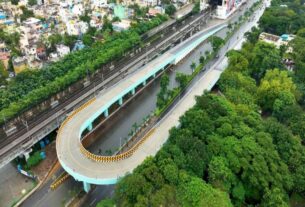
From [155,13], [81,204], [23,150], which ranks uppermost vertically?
[155,13]

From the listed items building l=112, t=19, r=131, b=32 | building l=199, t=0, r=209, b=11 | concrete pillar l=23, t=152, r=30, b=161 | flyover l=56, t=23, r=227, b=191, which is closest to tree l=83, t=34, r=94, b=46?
building l=112, t=19, r=131, b=32

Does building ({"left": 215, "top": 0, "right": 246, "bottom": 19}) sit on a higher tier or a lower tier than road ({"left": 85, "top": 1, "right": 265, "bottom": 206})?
higher

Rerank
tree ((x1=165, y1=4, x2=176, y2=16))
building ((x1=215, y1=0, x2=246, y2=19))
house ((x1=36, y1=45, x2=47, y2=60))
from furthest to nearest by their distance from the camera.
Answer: building ((x1=215, y1=0, x2=246, y2=19)) → tree ((x1=165, y1=4, x2=176, y2=16)) → house ((x1=36, y1=45, x2=47, y2=60))

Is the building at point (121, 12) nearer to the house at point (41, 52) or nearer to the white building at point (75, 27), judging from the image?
the white building at point (75, 27)

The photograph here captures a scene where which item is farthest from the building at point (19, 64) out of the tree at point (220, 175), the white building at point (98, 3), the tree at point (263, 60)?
the tree at point (263, 60)

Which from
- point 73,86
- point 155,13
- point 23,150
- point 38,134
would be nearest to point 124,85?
point 73,86

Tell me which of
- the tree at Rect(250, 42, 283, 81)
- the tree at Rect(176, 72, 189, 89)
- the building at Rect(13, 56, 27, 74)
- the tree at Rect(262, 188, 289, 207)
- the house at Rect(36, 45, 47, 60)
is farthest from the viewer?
the house at Rect(36, 45, 47, 60)

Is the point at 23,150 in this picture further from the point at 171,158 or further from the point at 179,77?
the point at 179,77

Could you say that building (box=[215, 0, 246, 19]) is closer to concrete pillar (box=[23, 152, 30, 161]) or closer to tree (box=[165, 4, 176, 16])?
tree (box=[165, 4, 176, 16])
